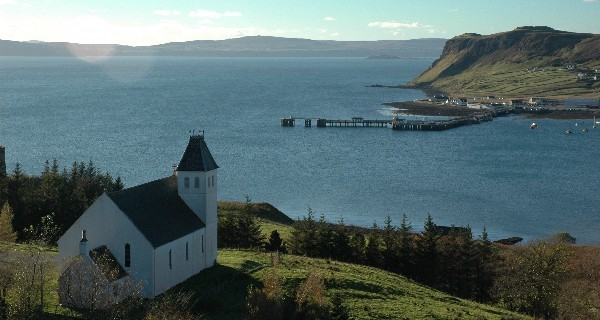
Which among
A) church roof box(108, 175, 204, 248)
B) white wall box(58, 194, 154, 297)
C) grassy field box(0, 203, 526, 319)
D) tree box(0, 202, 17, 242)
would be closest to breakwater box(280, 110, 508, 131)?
tree box(0, 202, 17, 242)

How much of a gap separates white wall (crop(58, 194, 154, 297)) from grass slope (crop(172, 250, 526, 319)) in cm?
242

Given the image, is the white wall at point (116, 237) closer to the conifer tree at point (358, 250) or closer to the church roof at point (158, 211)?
the church roof at point (158, 211)

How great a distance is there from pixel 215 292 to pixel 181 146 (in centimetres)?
9167

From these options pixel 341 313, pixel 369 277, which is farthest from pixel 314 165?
pixel 341 313

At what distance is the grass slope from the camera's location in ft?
122

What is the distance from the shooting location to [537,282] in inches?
1683

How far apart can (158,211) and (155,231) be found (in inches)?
82.4

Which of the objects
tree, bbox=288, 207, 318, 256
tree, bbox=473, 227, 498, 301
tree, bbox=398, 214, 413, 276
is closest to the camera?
tree, bbox=473, 227, 498, 301

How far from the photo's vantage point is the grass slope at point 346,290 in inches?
1463

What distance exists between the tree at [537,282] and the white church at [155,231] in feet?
56.4

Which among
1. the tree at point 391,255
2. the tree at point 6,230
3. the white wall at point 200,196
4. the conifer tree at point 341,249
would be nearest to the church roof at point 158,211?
the white wall at point 200,196

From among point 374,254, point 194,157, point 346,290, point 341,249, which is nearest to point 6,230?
point 194,157

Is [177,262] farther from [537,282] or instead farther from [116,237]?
[537,282]

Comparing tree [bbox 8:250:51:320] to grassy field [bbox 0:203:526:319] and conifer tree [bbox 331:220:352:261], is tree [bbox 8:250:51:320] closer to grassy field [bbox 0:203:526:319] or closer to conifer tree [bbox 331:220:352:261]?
grassy field [bbox 0:203:526:319]
